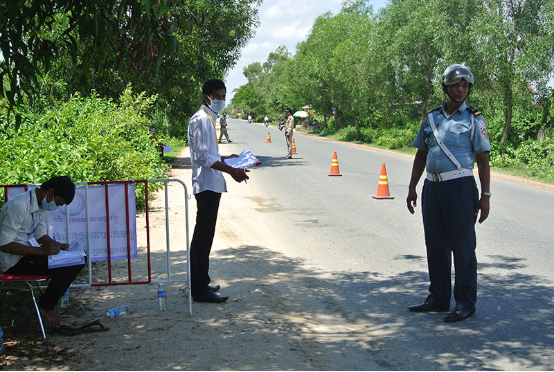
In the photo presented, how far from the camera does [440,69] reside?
26203mm

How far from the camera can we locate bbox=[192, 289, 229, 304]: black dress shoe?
4.96m

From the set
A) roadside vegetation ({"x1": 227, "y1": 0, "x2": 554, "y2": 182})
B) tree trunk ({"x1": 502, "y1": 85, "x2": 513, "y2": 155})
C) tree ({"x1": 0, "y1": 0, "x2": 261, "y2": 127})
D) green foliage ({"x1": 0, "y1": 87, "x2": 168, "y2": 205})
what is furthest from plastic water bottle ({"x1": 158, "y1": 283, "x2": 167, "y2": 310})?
tree trunk ({"x1": 502, "y1": 85, "x2": 513, "y2": 155})

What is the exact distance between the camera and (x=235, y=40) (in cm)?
2078

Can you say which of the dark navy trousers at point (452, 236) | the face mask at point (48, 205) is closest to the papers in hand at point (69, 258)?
the face mask at point (48, 205)

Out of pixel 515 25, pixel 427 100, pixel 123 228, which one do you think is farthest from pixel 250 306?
pixel 427 100

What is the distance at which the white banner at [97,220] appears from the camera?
4.74m

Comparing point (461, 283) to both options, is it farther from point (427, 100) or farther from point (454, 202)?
point (427, 100)

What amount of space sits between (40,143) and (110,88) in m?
10.1

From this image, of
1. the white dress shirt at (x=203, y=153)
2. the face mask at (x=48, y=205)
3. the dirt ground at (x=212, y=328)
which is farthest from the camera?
the white dress shirt at (x=203, y=153)

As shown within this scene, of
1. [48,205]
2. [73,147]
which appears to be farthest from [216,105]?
[73,147]

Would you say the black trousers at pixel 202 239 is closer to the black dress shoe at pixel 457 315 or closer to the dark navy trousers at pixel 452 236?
the dark navy trousers at pixel 452 236

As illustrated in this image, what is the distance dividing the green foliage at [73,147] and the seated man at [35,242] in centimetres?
149

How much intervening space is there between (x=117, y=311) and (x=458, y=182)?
3.19m

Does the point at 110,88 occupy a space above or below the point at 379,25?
below
